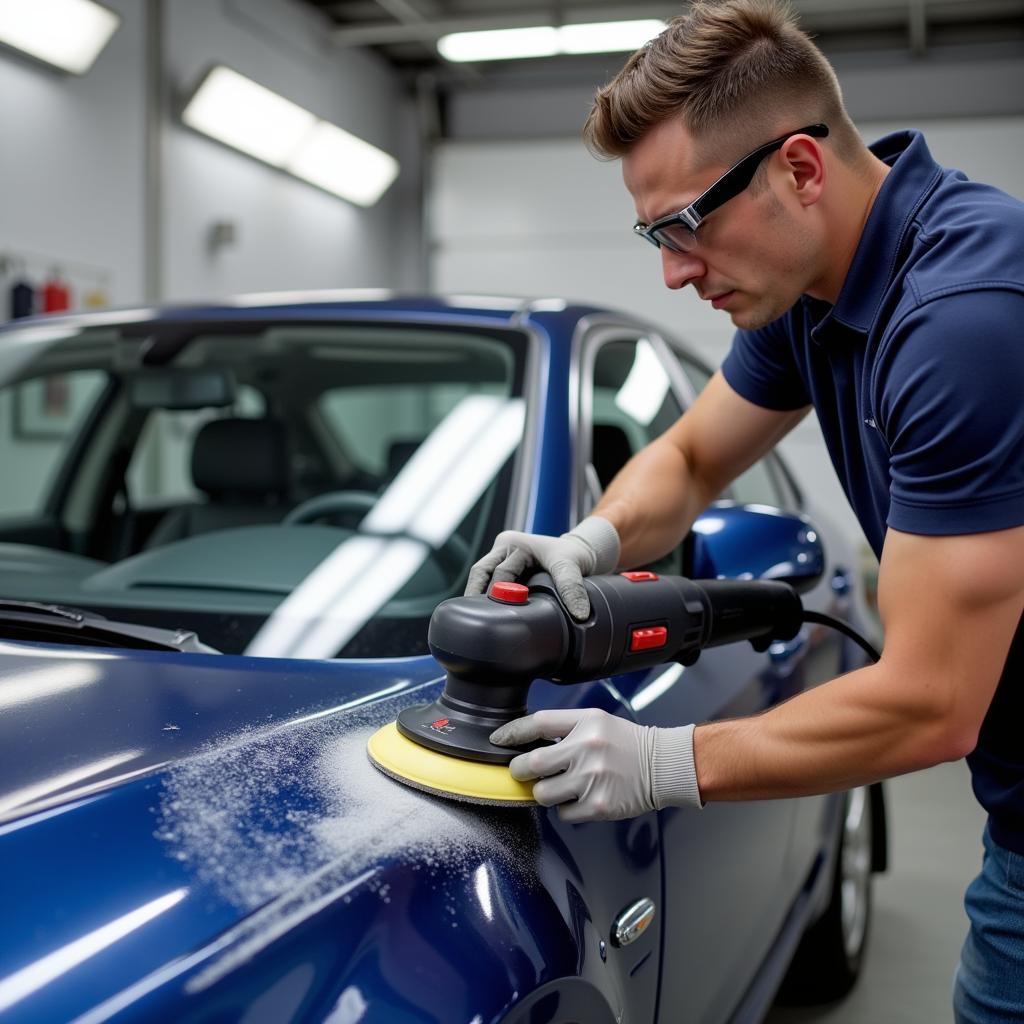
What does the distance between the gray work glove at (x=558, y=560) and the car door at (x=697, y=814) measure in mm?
146

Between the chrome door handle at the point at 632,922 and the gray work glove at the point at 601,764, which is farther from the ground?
the gray work glove at the point at 601,764

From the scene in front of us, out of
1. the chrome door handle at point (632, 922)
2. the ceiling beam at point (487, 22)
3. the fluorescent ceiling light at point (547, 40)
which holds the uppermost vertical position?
the ceiling beam at point (487, 22)

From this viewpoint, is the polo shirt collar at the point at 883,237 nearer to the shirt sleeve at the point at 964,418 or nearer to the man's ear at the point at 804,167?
the man's ear at the point at 804,167

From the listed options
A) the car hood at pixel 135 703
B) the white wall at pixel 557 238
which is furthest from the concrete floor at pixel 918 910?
the white wall at pixel 557 238

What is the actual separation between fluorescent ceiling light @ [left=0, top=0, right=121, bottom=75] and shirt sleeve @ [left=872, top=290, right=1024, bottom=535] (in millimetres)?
4458

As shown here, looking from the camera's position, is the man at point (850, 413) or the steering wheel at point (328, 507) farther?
the steering wheel at point (328, 507)

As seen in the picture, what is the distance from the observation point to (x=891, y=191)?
1.29 meters

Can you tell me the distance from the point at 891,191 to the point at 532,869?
81 centimetres

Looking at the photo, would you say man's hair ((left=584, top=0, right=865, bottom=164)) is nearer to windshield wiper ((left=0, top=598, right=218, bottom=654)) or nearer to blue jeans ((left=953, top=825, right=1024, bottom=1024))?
windshield wiper ((left=0, top=598, right=218, bottom=654))

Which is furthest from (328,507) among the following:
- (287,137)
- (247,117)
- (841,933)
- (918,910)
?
(287,137)

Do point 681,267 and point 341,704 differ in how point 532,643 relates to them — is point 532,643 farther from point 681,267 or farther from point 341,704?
point 681,267

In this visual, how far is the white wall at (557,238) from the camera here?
7.99m

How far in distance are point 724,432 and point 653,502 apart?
8.1 inches

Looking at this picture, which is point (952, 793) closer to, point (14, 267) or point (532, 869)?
point (532, 869)
